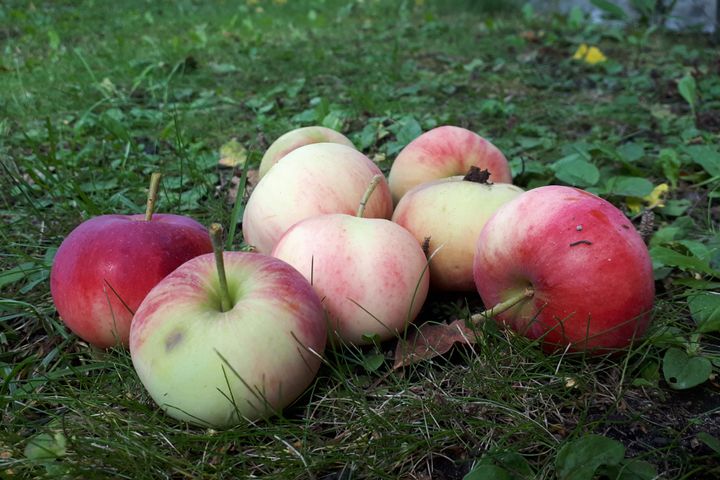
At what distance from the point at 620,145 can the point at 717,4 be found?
3073mm

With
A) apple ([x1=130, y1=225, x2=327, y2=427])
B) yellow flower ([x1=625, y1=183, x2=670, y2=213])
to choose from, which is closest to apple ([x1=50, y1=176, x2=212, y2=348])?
apple ([x1=130, y1=225, x2=327, y2=427])

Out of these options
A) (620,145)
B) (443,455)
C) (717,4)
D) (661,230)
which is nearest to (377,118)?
(620,145)

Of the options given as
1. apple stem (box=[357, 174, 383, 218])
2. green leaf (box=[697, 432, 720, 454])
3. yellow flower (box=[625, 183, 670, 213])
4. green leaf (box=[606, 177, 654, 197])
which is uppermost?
apple stem (box=[357, 174, 383, 218])

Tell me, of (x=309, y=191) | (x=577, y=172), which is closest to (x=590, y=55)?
(x=577, y=172)

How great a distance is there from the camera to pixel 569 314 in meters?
1.37

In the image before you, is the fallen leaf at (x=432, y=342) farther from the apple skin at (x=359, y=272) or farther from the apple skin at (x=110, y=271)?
the apple skin at (x=110, y=271)

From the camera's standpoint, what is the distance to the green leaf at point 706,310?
4.95 feet

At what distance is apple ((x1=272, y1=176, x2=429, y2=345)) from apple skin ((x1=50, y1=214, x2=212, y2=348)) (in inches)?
11.4

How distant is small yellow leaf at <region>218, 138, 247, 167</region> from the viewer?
2.84m

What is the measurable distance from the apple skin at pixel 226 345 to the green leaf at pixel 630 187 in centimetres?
142

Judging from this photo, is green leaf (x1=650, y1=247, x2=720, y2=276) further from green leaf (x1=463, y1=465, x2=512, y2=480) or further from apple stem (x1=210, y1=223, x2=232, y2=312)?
apple stem (x1=210, y1=223, x2=232, y2=312)

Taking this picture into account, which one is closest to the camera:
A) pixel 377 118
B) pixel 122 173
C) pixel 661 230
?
pixel 661 230

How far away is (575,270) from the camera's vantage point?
1348 mm

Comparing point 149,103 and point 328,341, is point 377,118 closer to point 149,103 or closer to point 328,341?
point 149,103
